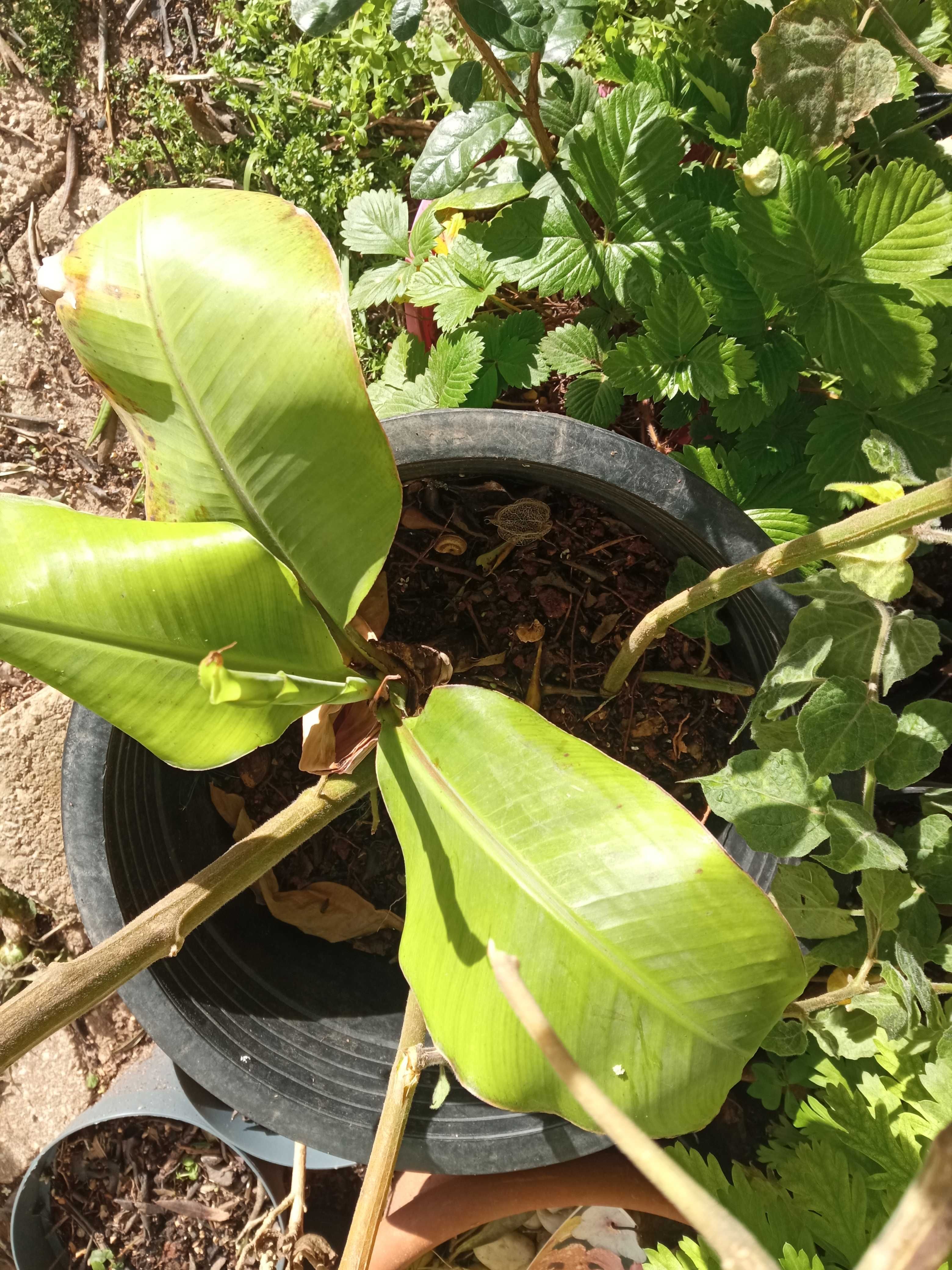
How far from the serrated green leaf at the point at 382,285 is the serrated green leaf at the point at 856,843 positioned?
2.41 ft

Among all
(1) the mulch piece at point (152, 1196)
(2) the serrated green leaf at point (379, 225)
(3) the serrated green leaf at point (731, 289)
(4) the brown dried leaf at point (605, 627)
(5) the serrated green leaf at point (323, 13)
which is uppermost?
(5) the serrated green leaf at point (323, 13)

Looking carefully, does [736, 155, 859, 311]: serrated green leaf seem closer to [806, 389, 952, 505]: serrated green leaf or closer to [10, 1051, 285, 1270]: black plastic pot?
[806, 389, 952, 505]: serrated green leaf

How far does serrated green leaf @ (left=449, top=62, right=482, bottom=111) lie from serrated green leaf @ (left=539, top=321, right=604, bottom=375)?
237mm

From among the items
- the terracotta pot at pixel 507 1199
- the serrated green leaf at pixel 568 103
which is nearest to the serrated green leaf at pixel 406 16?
the serrated green leaf at pixel 568 103

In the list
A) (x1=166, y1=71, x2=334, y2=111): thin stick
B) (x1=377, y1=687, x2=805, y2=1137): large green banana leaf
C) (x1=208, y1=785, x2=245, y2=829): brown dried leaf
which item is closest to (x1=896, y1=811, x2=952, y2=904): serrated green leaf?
(x1=377, y1=687, x2=805, y2=1137): large green banana leaf

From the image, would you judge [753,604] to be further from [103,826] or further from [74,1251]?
[74,1251]

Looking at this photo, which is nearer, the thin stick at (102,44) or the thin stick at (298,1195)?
the thin stick at (298,1195)

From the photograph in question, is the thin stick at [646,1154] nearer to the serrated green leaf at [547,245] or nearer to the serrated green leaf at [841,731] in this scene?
the serrated green leaf at [841,731]

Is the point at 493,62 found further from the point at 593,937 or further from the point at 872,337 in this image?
the point at 593,937

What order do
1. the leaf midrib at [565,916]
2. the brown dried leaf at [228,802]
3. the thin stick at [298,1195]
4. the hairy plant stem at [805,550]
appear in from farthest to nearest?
the thin stick at [298,1195], the brown dried leaf at [228,802], the leaf midrib at [565,916], the hairy plant stem at [805,550]

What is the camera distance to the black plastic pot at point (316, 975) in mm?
760

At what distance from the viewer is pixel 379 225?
1003 millimetres

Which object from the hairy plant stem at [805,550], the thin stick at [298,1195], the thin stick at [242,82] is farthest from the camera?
the thin stick at [242,82]

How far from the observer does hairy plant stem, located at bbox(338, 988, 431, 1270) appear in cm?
72
